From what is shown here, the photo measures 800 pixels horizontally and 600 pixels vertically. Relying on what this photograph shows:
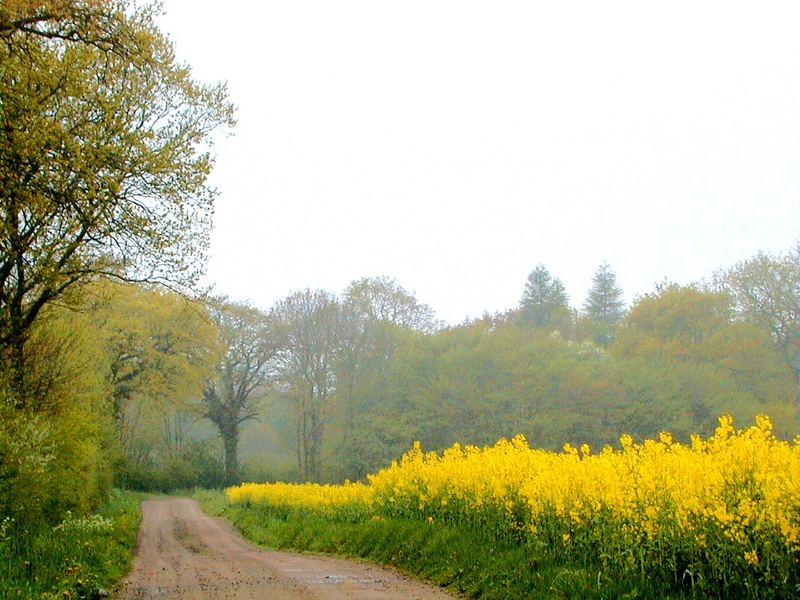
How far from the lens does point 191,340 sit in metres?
44.2

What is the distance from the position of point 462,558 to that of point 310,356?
153ft

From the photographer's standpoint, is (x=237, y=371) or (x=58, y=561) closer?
(x=58, y=561)

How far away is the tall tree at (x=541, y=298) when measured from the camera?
78.4 metres

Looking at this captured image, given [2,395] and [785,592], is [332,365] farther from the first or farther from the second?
[785,592]

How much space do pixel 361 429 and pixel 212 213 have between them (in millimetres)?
40397

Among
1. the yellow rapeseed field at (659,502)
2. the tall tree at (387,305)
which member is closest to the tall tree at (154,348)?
the tall tree at (387,305)

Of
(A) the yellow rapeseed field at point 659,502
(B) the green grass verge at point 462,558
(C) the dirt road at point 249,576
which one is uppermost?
(A) the yellow rapeseed field at point 659,502

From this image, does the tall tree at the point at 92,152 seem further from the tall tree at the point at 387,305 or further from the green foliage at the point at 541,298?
the green foliage at the point at 541,298

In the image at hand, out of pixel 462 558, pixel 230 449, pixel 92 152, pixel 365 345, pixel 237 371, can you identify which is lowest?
pixel 462 558

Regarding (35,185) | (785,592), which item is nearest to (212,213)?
(35,185)

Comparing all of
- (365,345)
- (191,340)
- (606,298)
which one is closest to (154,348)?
(191,340)

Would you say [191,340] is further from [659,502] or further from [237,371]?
[659,502]

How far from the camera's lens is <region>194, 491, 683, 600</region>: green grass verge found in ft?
28.9

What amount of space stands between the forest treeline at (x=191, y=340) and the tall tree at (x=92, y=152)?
0.16ft
